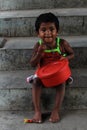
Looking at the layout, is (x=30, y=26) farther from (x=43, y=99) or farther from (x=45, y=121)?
(x=45, y=121)

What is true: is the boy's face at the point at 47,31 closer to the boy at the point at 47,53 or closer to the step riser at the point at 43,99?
the boy at the point at 47,53

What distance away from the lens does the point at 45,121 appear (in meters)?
3.37

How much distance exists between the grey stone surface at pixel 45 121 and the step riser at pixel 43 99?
0.22 feet

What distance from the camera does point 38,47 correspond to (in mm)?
3471

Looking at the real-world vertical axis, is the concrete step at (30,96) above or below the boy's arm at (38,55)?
below

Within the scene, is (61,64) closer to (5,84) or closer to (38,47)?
(38,47)

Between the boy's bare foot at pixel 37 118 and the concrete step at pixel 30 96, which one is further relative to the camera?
the concrete step at pixel 30 96

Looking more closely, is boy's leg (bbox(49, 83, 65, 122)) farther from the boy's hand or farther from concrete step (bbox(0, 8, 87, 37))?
concrete step (bbox(0, 8, 87, 37))

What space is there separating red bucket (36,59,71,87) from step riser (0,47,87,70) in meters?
0.57

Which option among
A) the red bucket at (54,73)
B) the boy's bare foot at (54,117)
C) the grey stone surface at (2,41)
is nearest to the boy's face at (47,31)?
the red bucket at (54,73)

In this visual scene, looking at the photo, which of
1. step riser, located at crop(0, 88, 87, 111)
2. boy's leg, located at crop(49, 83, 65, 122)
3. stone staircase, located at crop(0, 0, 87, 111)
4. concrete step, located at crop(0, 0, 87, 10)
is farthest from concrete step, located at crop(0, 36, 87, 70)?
concrete step, located at crop(0, 0, 87, 10)

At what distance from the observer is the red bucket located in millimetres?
3254

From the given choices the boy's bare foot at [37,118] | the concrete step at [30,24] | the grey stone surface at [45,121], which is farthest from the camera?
the concrete step at [30,24]

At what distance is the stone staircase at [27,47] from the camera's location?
3566 millimetres
